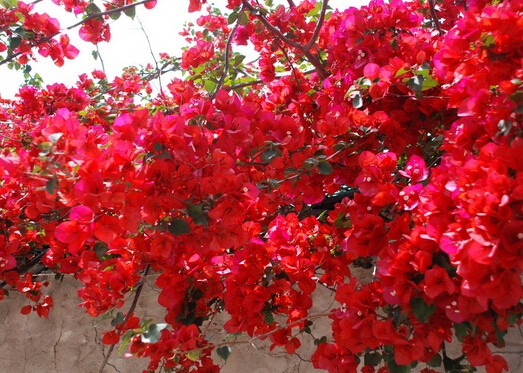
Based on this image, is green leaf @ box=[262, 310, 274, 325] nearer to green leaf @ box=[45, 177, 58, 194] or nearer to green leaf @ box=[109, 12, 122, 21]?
green leaf @ box=[45, 177, 58, 194]

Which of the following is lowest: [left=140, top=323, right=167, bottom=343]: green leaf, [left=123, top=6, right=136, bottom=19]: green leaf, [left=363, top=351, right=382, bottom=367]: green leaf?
[left=363, top=351, right=382, bottom=367]: green leaf

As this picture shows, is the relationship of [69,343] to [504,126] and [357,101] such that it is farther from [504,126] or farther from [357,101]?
[504,126]

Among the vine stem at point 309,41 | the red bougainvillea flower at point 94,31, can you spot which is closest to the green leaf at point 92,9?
the red bougainvillea flower at point 94,31

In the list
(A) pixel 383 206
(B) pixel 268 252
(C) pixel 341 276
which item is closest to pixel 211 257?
(B) pixel 268 252

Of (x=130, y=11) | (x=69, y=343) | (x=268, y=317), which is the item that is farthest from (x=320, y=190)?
(x=69, y=343)

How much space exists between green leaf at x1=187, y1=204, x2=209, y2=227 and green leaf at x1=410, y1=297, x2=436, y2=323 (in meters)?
0.40

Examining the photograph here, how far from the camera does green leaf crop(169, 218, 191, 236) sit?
995 millimetres

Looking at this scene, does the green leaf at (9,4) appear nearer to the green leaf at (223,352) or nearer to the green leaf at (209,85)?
the green leaf at (209,85)

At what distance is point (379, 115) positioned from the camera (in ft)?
4.50

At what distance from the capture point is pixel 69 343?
2.06 metres

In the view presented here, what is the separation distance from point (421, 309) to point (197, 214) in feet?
1.42

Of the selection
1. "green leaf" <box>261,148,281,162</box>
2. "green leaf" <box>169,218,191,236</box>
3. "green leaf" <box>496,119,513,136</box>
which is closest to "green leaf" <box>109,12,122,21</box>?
"green leaf" <box>261,148,281,162</box>

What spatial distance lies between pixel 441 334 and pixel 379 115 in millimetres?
551

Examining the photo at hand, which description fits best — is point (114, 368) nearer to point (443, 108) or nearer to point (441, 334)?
point (441, 334)
